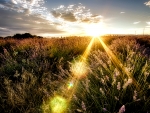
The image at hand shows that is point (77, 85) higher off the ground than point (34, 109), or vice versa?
point (77, 85)

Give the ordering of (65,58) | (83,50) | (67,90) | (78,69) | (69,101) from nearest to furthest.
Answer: (69,101)
(67,90)
(78,69)
(65,58)
(83,50)

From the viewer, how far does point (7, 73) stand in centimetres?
557

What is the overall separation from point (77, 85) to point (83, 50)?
580 cm

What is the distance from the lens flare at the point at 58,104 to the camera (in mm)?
2883

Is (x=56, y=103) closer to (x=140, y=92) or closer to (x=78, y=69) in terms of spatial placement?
(x=78, y=69)

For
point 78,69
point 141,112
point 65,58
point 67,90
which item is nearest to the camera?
point 141,112

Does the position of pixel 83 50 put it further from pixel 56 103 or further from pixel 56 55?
pixel 56 103

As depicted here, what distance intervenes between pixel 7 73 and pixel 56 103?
3.06 metres

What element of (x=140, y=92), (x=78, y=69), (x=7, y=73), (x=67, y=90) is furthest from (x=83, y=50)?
(x=140, y=92)

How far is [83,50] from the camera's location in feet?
30.2

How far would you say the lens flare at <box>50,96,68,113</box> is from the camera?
113 inches

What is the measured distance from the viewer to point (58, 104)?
2943 mm

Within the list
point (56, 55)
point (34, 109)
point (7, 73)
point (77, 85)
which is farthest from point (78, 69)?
point (56, 55)

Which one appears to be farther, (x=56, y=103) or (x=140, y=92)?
(x=56, y=103)
